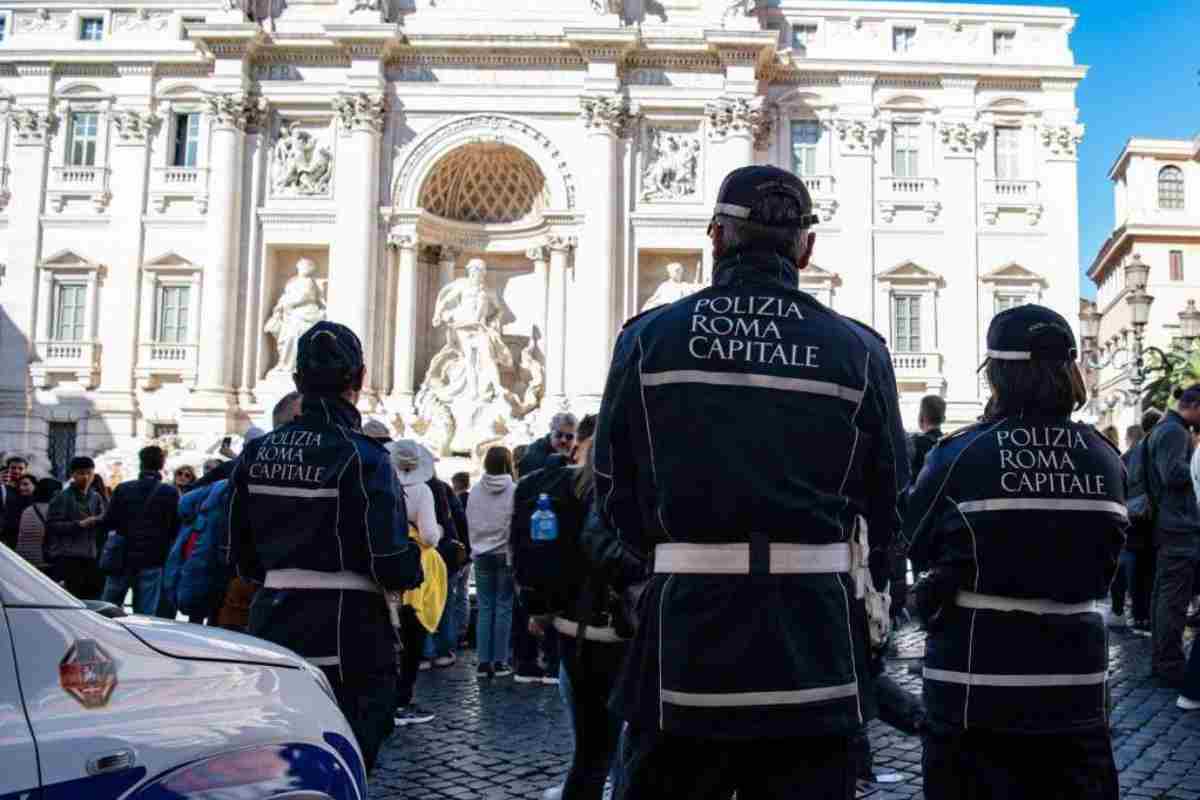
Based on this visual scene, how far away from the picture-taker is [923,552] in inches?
133

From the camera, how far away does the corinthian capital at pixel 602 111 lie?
933 inches

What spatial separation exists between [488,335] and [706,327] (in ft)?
70.0

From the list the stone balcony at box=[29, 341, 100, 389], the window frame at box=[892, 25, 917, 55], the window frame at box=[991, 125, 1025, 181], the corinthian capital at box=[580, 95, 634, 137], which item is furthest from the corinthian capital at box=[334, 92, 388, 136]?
the window frame at box=[991, 125, 1025, 181]

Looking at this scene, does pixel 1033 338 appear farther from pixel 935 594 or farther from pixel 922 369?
pixel 922 369

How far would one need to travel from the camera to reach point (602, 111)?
2373 centimetres

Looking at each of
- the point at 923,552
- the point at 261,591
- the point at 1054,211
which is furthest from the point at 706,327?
the point at 1054,211

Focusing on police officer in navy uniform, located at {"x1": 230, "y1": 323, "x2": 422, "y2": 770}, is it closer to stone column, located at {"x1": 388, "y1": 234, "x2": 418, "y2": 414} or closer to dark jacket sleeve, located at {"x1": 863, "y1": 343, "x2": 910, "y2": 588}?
dark jacket sleeve, located at {"x1": 863, "y1": 343, "x2": 910, "y2": 588}

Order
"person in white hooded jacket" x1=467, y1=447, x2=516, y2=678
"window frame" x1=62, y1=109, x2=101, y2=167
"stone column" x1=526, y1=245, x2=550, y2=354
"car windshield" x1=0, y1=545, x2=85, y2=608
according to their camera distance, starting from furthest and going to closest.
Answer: "window frame" x1=62, y1=109, x2=101, y2=167
"stone column" x1=526, y1=245, x2=550, y2=354
"person in white hooded jacket" x1=467, y1=447, x2=516, y2=678
"car windshield" x1=0, y1=545, x2=85, y2=608

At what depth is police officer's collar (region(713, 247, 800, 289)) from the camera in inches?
102

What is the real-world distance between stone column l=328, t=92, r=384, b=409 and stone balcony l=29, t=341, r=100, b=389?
585cm

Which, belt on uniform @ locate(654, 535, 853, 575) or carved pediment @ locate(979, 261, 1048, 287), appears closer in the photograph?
belt on uniform @ locate(654, 535, 853, 575)

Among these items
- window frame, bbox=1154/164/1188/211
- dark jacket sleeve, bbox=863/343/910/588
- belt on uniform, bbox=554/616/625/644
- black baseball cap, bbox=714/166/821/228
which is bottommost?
belt on uniform, bbox=554/616/625/644

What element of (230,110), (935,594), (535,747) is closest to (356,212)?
(230,110)

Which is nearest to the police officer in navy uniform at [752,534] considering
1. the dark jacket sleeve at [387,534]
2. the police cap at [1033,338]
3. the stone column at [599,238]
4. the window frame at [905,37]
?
the police cap at [1033,338]
